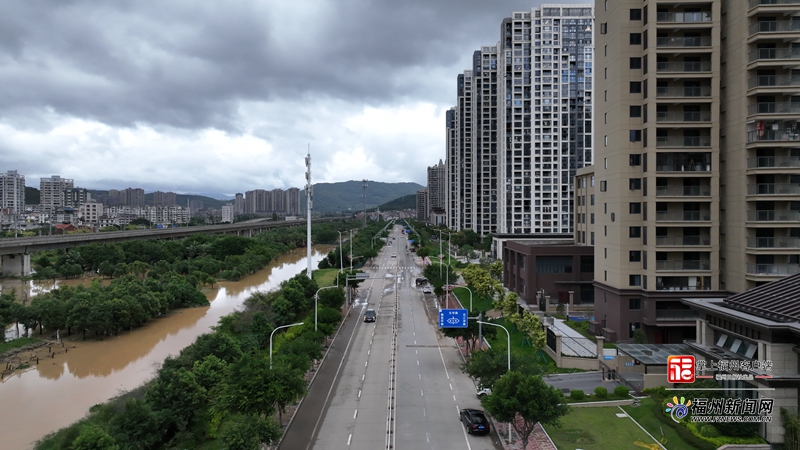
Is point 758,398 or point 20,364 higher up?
point 758,398

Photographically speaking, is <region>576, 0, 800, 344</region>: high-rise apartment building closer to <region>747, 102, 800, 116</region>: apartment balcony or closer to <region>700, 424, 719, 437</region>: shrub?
<region>747, 102, 800, 116</region>: apartment balcony

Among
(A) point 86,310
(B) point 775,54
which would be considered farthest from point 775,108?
(A) point 86,310

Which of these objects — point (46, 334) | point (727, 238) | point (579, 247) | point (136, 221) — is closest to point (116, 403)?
point (46, 334)

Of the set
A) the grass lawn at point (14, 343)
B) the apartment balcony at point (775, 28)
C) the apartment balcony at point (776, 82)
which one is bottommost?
the grass lawn at point (14, 343)

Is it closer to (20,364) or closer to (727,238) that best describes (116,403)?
(20,364)

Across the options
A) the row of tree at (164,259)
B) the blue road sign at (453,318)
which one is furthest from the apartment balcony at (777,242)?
the row of tree at (164,259)

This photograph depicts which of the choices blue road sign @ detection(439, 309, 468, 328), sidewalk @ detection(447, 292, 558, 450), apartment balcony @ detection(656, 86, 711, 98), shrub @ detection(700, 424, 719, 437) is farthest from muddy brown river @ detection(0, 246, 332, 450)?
apartment balcony @ detection(656, 86, 711, 98)

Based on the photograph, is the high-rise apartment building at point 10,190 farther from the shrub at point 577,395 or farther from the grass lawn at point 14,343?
A: the shrub at point 577,395
